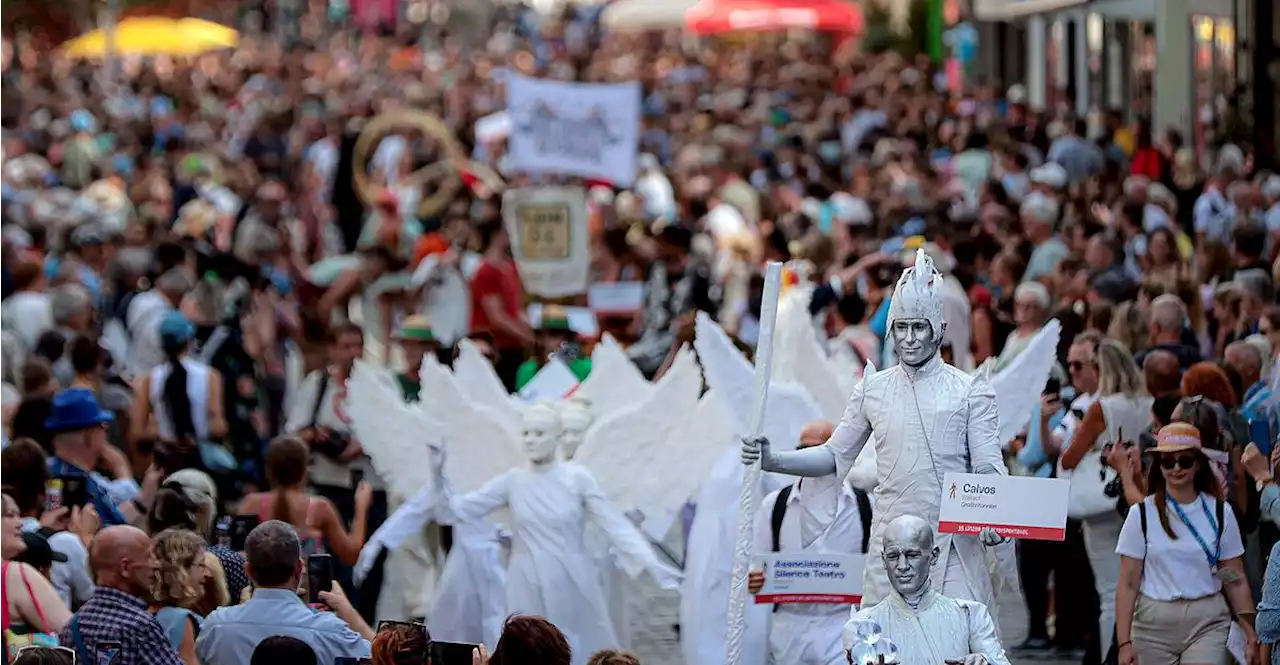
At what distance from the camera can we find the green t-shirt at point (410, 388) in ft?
39.1

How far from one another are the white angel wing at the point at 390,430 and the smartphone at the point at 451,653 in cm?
352

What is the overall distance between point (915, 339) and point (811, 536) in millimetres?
1421

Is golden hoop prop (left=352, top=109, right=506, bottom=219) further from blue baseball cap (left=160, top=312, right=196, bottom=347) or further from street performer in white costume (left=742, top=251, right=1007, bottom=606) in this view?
street performer in white costume (left=742, top=251, right=1007, bottom=606)

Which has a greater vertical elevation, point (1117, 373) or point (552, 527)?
point (1117, 373)

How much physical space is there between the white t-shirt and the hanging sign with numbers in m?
8.81

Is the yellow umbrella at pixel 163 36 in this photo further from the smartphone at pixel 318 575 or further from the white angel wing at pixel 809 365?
the smartphone at pixel 318 575

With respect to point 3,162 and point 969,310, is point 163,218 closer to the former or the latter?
point 3,162

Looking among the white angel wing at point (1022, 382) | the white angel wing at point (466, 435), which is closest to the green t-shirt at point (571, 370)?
the white angel wing at point (466, 435)

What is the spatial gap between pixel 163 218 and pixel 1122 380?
1182 cm

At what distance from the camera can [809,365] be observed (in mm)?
10914

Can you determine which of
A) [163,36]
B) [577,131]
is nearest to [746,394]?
[577,131]

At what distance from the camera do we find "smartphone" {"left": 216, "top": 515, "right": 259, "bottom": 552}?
8.77m

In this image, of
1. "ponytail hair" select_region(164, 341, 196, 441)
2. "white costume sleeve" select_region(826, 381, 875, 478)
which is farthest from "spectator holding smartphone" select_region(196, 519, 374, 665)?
"ponytail hair" select_region(164, 341, 196, 441)

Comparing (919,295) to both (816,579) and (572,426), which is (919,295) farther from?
(572,426)
